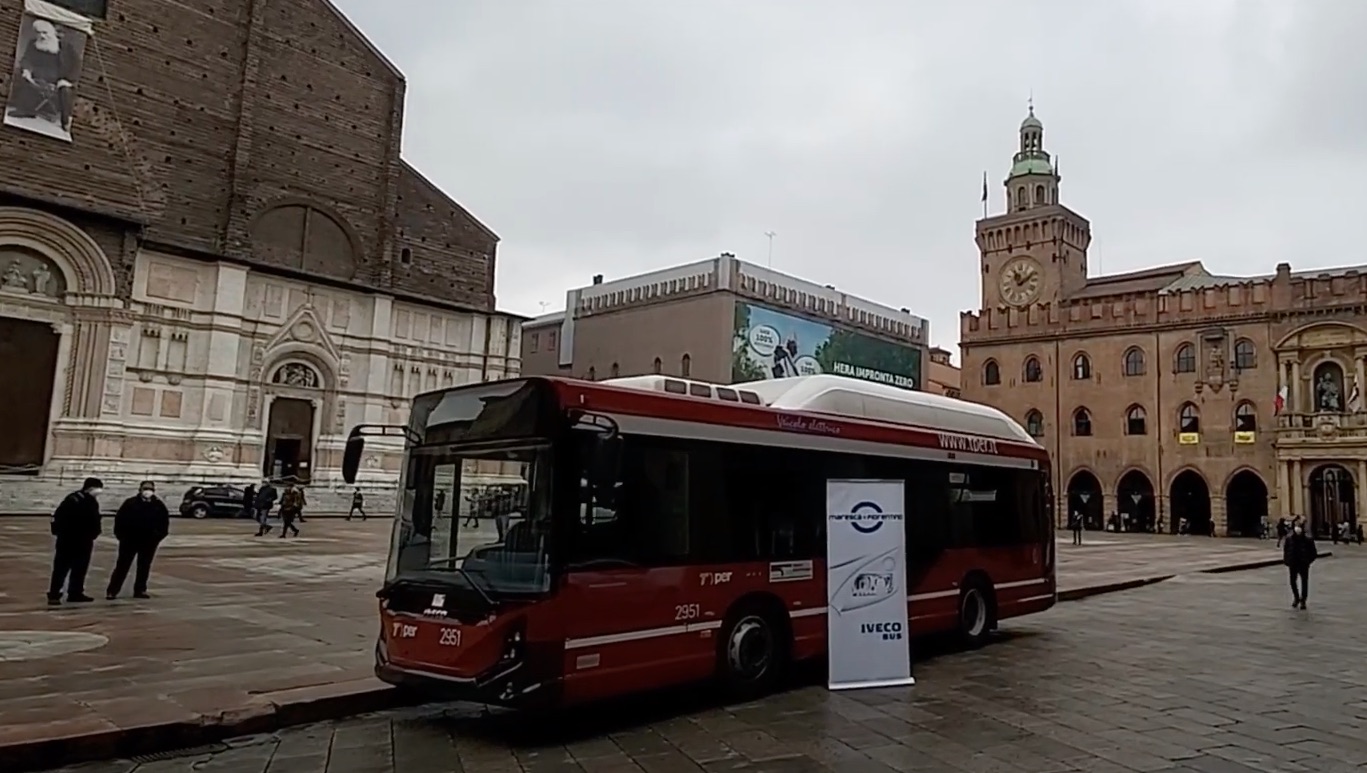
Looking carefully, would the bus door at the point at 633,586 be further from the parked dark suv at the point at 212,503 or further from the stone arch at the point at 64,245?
the stone arch at the point at 64,245

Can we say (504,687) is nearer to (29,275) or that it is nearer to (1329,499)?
(29,275)

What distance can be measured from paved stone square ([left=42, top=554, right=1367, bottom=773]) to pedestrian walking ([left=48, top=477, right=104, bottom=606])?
635 centimetres

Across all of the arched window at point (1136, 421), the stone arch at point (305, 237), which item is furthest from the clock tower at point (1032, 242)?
the stone arch at point (305, 237)

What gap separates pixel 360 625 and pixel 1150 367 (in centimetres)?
4887

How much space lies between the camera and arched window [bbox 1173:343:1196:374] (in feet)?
159

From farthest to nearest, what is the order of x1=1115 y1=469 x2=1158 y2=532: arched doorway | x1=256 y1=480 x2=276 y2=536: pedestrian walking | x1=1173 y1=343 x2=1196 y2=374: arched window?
x1=1115 y1=469 x2=1158 y2=532: arched doorway
x1=1173 y1=343 x2=1196 y2=374: arched window
x1=256 y1=480 x2=276 y2=536: pedestrian walking

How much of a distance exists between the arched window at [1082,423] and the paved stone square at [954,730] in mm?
43941

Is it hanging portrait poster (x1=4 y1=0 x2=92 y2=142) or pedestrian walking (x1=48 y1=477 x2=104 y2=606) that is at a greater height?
hanging portrait poster (x1=4 y1=0 x2=92 y2=142)

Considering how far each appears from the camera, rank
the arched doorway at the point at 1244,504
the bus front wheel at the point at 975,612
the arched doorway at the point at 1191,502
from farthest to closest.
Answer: the arched doorway at the point at 1191,502 < the arched doorway at the point at 1244,504 < the bus front wheel at the point at 975,612

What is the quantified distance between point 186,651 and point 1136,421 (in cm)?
5031

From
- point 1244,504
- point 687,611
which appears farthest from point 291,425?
point 1244,504

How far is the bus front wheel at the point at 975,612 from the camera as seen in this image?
395 inches

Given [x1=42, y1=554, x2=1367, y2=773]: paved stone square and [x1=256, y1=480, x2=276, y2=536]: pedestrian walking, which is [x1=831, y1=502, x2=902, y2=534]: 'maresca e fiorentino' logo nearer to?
[x1=42, y1=554, x2=1367, y2=773]: paved stone square

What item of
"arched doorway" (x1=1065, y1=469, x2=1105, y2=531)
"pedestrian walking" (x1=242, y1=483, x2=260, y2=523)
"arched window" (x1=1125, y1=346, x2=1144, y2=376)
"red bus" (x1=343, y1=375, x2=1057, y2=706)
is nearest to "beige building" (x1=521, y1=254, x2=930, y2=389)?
"arched doorway" (x1=1065, y1=469, x2=1105, y2=531)
